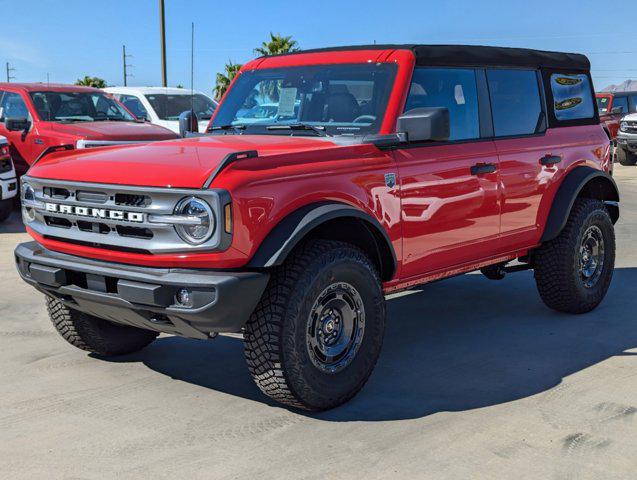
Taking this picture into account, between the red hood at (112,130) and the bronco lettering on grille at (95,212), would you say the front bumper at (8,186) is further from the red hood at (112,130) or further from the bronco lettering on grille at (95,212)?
the bronco lettering on grille at (95,212)

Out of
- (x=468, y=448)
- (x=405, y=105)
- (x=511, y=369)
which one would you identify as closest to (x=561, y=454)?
(x=468, y=448)

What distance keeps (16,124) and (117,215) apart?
849 centimetres

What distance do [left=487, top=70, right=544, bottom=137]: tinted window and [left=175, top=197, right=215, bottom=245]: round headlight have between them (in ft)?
8.09

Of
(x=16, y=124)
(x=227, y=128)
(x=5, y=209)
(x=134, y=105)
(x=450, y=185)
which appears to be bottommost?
(x=5, y=209)

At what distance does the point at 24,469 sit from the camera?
12.3 feet

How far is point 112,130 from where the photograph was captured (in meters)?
11.6

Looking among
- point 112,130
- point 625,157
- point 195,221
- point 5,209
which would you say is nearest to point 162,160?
point 195,221

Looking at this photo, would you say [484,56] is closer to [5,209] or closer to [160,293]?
[160,293]

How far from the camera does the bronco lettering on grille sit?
416 centimetres

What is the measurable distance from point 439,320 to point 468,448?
2.52 meters

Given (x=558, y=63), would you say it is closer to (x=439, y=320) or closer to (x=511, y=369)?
(x=439, y=320)

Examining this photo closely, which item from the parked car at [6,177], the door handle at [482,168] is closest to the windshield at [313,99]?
the door handle at [482,168]

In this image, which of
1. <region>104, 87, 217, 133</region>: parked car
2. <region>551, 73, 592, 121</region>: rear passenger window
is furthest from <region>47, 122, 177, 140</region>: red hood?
<region>551, 73, 592, 121</region>: rear passenger window

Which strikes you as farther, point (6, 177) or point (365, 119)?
point (6, 177)
